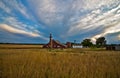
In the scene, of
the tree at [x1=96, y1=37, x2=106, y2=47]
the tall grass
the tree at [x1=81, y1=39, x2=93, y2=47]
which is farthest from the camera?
the tree at [x1=96, y1=37, x2=106, y2=47]

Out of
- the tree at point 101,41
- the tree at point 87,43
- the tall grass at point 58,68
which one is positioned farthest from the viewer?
the tree at point 101,41

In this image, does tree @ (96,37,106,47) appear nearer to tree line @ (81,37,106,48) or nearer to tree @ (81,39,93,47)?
tree line @ (81,37,106,48)

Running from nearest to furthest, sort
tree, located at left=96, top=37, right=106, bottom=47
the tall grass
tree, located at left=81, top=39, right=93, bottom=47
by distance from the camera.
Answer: the tall grass → tree, located at left=81, top=39, right=93, bottom=47 → tree, located at left=96, top=37, right=106, bottom=47

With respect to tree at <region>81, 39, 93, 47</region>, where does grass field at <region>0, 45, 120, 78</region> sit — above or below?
below

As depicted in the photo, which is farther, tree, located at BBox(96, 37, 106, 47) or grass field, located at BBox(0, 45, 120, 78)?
tree, located at BBox(96, 37, 106, 47)

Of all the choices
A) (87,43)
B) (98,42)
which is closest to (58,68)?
(87,43)

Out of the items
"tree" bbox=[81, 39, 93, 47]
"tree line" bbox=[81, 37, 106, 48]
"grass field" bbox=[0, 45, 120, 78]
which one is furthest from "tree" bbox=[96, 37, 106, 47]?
"grass field" bbox=[0, 45, 120, 78]

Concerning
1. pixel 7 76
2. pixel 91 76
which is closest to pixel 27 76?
pixel 7 76

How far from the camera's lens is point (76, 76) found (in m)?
6.22

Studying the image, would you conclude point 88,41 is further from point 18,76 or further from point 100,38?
point 18,76

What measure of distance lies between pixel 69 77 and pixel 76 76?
0.85 ft

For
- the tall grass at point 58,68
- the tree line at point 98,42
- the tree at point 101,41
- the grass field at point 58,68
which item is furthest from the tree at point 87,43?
the tall grass at point 58,68

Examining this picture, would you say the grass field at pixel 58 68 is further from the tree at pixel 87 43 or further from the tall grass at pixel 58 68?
the tree at pixel 87 43

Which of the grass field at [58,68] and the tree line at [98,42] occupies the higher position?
the tree line at [98,42]
